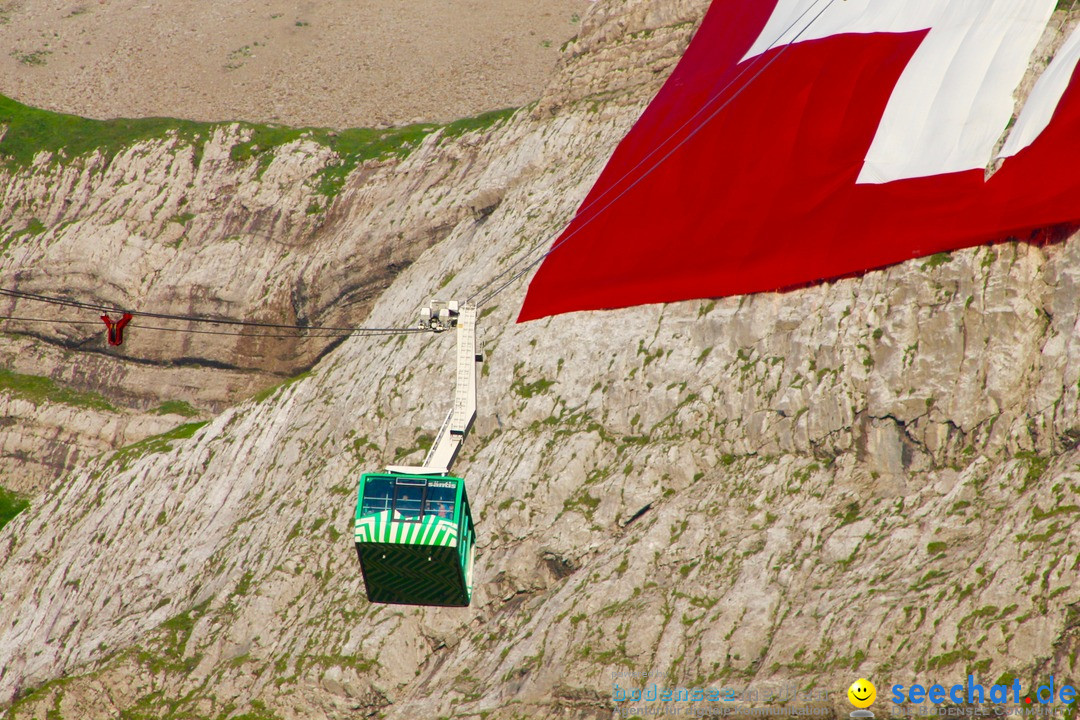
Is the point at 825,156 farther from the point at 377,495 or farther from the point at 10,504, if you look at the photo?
A: the point at 10,504

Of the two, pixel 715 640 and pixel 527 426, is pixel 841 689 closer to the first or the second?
pixel 715 640

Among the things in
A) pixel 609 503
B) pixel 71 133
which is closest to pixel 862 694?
pixel 609 503

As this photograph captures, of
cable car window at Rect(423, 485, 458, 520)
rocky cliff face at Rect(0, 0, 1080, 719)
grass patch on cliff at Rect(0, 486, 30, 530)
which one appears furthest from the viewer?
grass patch on cliff at Rect(0, 486, 30, 530)

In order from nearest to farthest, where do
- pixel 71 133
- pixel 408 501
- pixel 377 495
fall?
pixel 408 501, pixel 377 495, pixel 71 133

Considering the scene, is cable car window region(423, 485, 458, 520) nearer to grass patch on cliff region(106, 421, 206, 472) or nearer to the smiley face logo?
the smiley face logo

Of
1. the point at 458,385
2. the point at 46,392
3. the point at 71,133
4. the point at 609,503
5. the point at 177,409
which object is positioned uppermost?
the point at 71,133

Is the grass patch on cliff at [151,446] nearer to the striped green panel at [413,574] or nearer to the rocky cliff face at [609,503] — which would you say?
the rocky cliff face at [609,503]

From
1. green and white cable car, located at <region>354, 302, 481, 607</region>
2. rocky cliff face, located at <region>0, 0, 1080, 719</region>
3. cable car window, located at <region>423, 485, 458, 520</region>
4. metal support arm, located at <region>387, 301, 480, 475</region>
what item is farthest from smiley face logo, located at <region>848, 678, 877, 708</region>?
metal support arm, located at <region>387, 301, 480, 475</region>

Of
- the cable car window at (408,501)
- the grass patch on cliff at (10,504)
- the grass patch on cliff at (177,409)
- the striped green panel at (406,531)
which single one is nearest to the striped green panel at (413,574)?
the striped green panel at (406,531)
